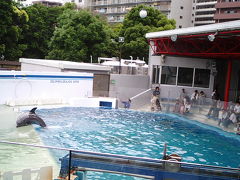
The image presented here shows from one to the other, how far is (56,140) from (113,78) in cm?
1454

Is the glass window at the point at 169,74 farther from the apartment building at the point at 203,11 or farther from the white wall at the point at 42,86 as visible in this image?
the apartment building at the point at 203,11

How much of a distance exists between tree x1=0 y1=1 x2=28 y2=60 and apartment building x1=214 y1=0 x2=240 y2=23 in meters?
40.6

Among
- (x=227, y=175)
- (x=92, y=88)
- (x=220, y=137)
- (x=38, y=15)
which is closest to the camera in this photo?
(x=227, y=175)

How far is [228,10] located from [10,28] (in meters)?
44.9

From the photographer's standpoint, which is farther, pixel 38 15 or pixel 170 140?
pixel 38 15

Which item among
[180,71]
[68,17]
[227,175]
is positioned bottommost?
[227,175]

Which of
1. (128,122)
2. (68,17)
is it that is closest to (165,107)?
(128,122)

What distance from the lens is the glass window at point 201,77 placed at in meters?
26.9

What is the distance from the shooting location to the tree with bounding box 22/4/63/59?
44.8m

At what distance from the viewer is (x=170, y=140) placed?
15.2 meters

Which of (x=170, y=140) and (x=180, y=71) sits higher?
(x=180, y=71)

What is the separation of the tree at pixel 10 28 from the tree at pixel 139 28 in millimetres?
13900

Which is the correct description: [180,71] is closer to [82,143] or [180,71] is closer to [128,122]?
[128,122]

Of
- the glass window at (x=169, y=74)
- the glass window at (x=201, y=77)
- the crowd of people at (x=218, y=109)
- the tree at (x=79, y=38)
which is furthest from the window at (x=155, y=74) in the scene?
the tree at (x=79, y=38)
